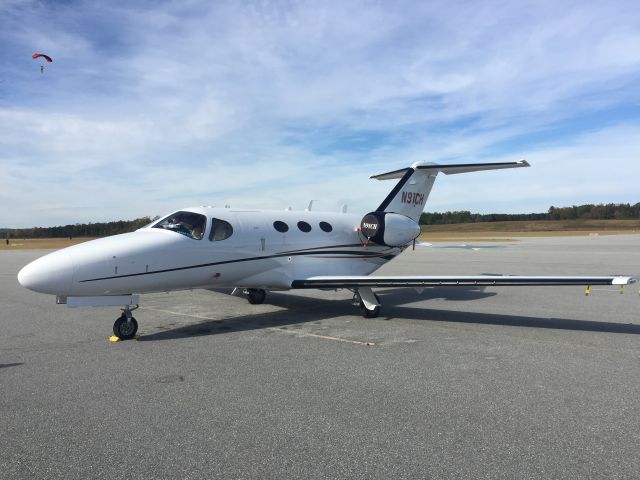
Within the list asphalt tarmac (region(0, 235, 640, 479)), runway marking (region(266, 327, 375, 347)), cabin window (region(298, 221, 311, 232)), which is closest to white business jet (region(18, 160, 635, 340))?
cabin window (region(298, 221, 311, 232))

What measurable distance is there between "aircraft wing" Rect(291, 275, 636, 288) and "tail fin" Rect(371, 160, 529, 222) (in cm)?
442

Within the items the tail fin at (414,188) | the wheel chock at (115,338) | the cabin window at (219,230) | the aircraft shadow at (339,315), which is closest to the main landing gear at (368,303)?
the aircraft shadow at (339,315)

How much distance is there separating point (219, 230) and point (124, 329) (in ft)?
9.69

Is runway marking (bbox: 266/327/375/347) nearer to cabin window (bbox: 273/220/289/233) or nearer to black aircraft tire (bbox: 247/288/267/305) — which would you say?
cabin window (bbox: 273/220/289/233)

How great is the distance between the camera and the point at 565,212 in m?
139

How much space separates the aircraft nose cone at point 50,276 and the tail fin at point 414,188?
9.03 metres

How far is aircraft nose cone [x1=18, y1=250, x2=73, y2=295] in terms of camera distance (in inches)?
317


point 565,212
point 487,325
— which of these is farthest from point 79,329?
point 565,212

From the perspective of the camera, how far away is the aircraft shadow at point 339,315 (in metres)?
9.41

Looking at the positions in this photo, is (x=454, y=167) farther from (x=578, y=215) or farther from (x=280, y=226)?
(x=578, y=215)

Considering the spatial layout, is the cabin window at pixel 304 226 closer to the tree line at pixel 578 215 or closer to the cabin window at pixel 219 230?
the cabin window at pixel 219 230

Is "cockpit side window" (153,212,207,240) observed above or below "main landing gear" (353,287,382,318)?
above

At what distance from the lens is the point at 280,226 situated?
1209 cm

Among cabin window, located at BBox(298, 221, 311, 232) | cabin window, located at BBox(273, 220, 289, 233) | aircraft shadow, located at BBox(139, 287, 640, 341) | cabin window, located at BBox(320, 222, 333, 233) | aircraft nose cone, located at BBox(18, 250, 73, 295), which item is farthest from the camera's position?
cabin window, located at BBox(320, 222, 333, 233)
